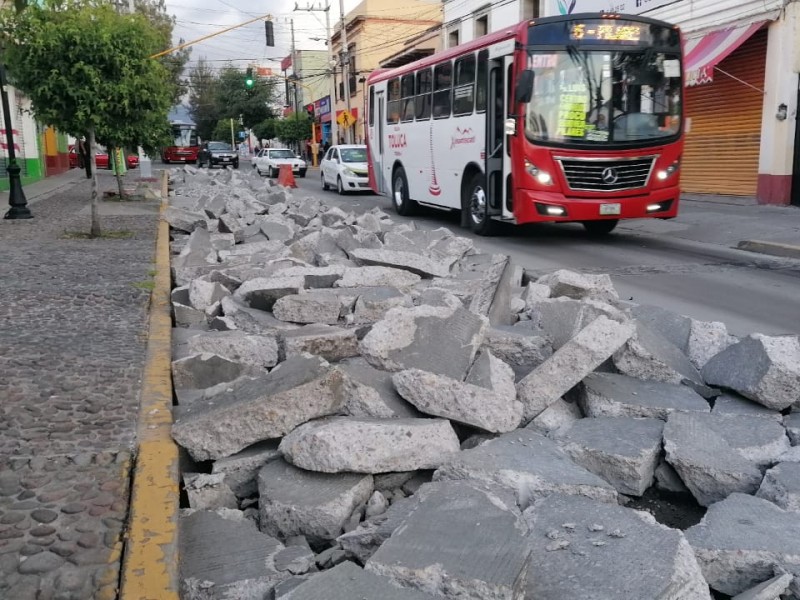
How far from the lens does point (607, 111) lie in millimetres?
11945

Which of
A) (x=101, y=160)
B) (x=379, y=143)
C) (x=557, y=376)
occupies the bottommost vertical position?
(x=557, y=376)

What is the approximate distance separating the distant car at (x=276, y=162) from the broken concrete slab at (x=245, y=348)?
33515 millimetres

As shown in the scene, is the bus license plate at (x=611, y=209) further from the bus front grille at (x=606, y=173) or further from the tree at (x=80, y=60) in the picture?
the tree at (x=80, y=60)

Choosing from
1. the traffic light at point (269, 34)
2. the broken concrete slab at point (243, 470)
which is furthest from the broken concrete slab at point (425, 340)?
the traffic light at point (269, 34)

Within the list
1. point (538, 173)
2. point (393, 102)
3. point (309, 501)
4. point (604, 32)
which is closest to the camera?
point (309, 501)

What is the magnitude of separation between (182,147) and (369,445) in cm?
5804

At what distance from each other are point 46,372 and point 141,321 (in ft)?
4.70

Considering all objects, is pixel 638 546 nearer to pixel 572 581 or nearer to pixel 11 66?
pixel 572 581

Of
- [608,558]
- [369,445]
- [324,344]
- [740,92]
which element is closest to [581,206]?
[324,344]

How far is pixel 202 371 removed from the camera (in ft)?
15.8

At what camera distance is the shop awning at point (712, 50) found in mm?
16469

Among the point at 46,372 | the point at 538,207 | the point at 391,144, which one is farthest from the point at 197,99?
the point at 46,372

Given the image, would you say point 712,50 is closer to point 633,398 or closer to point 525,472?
point 633,398

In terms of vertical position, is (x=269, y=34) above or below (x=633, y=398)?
above
